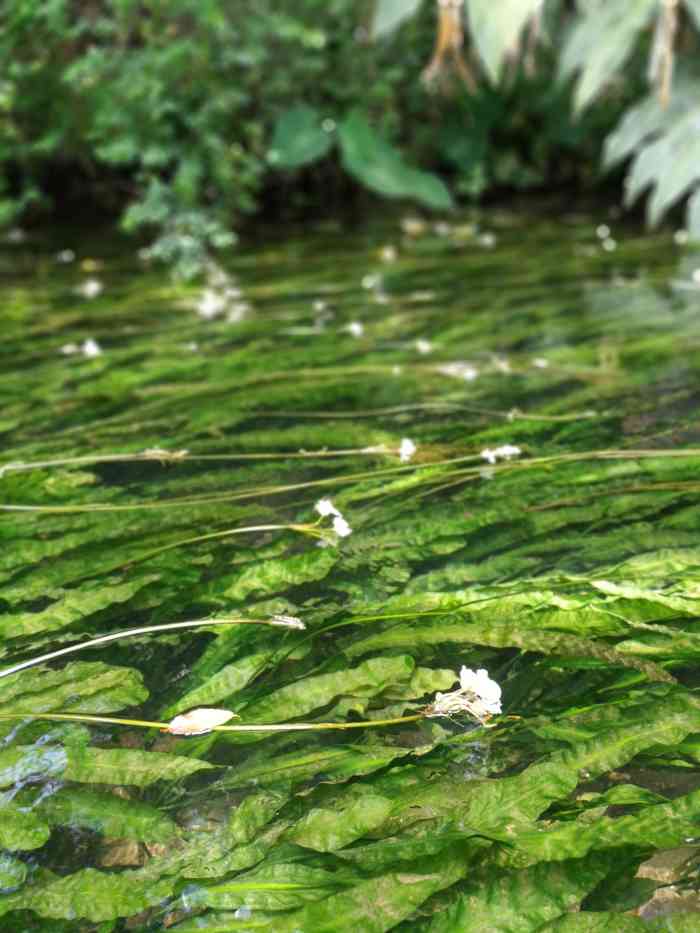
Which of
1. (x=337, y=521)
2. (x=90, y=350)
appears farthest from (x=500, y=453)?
(x=90, y=350)

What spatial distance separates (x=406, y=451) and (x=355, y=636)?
539 mm

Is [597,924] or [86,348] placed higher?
[86,348]

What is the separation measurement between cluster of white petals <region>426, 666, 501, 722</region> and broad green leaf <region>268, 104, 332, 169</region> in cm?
478

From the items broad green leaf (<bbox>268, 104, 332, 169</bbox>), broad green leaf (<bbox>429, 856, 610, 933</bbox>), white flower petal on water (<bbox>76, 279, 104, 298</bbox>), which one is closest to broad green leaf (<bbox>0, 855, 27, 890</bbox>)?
broad green leaf (<bbox>429, 856, 610, 933</bbox>)

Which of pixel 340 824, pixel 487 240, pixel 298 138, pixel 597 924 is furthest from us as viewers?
pixel 298 138

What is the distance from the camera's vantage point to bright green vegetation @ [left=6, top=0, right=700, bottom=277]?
4.15m

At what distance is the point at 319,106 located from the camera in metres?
5.94

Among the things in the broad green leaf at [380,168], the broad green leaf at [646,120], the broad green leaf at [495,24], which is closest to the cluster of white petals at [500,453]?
the broad green leaf at [495,24]

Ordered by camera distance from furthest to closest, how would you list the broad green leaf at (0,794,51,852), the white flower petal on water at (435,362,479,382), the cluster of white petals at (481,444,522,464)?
the white flower petal on water at (435,362,479,382) → the cluster of white petals at (481,444,522,464) → the broad green leaf at (0,794,51,852)

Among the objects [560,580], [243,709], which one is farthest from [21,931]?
[560,580]

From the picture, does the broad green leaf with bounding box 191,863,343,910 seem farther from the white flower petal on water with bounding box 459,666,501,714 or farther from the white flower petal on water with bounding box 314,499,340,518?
the white flower petal on water with bounding box 314,499,340,518

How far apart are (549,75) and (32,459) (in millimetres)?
5630

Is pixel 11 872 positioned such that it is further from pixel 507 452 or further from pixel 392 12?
pixel 392 12

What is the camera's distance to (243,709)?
39.2 inches
